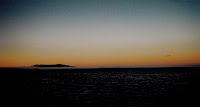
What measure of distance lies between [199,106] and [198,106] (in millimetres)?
→ 22

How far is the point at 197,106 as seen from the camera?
14.5 feet

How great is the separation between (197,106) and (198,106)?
0.9 inches

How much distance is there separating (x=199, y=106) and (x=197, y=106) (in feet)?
0.14

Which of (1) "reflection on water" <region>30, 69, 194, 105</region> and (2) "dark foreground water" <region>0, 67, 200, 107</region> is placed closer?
(2) "dark foreground water" <region>0, 67, 200, 107</region>

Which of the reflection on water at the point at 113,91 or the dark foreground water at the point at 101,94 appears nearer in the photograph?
the dark foreground water at the point at 101,94

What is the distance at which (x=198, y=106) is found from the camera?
14.5 ft

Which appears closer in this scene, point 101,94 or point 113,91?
point 101,94

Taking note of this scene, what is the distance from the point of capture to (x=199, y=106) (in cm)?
442
